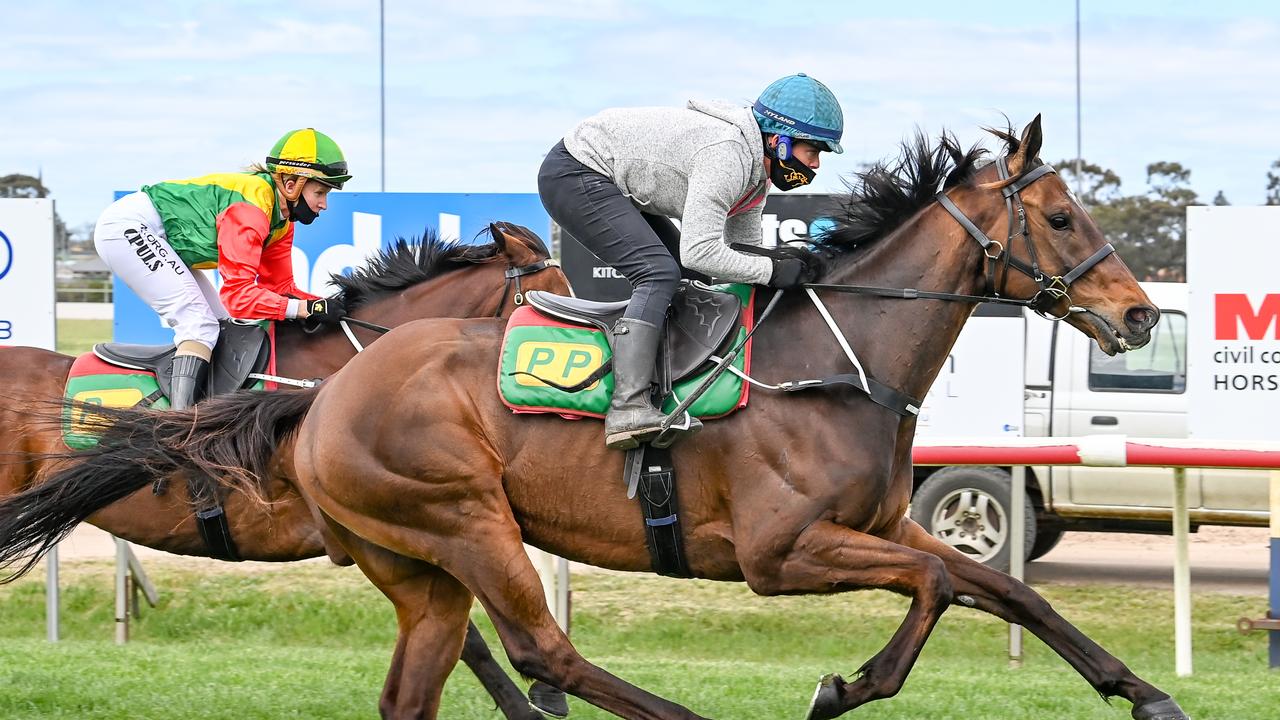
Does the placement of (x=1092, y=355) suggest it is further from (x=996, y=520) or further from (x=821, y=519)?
(x=821, y=519)

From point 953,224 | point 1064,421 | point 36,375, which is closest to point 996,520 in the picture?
point 1064,421

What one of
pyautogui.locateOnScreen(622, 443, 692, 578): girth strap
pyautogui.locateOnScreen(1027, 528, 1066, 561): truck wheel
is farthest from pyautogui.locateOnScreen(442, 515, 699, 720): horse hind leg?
pyautogui.locateOnScreen(1027, 528, 1066, 561): truck wheel

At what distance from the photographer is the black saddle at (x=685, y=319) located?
15.1 ft

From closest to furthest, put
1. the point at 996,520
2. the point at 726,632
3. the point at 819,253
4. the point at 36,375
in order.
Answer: the point at 819,253 → the point at 36,375 → the point at 726,632 → the point at 996,520

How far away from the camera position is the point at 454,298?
20.9 ft

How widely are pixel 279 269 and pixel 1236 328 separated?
4.55 m

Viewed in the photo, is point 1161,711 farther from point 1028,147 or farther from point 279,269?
point 279,269

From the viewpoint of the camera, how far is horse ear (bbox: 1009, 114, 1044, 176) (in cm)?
455

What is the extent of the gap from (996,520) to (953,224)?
184 inches

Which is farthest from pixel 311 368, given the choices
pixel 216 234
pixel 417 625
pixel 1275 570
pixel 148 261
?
pixel 1275 570

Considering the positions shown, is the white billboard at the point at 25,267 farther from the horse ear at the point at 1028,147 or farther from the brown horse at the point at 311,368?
the horse ear at the point at 1028,147

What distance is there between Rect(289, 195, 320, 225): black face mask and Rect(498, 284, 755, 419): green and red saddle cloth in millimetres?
1925

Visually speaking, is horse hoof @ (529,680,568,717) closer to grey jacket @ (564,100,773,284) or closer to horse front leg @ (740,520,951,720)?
horse front leg @ (740,520,951,720)

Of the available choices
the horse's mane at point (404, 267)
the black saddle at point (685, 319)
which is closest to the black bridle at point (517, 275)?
the horse's mane at point (404, 267)
